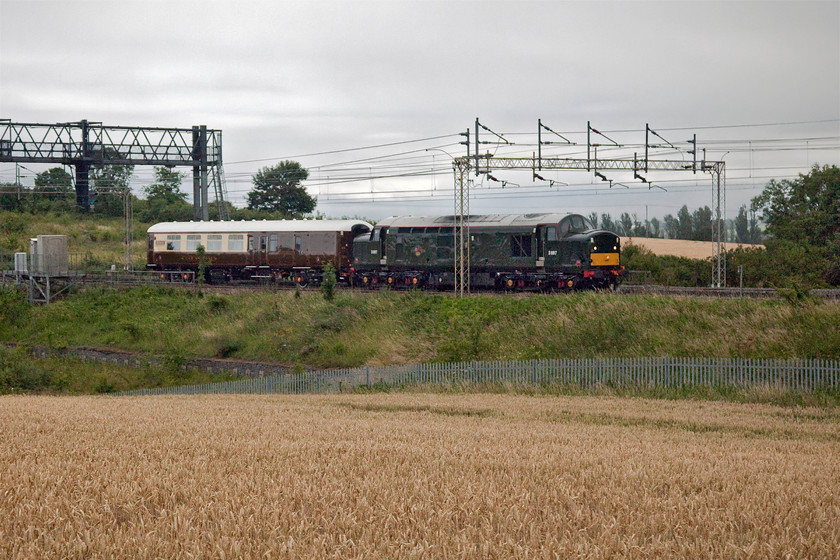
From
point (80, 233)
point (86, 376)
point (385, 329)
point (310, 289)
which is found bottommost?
point (86, 376)

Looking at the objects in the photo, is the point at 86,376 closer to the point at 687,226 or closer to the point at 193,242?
the point at 193,242

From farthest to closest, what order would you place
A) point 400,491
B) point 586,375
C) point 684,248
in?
point 684,248
point 586,375
point 400,491

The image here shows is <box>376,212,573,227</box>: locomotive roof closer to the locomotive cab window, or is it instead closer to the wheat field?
the locomotive cab window

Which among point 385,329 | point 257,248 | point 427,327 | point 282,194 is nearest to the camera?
point 427,327

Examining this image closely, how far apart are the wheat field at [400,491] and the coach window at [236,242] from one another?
37.6 meters

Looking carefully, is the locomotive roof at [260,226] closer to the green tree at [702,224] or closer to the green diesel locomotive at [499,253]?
the green diesel locomotive at [499,253]

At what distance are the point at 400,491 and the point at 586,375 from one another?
17210 mm

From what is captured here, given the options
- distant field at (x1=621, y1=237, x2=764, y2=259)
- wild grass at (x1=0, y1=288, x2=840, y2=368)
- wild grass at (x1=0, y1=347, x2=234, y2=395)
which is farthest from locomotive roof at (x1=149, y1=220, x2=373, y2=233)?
distant field at (x1=621, y1=237, x2=764, y2=259)

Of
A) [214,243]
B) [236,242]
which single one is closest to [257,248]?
[236,242]

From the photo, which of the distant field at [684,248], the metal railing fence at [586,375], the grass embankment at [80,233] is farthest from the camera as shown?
the distant field at [684,248]

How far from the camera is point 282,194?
93750mm

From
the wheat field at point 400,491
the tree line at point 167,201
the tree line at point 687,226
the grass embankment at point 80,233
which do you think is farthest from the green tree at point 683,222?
the wheat field at point 400,491

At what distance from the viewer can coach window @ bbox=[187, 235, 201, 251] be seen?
5244cm

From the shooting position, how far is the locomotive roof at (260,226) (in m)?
47.8
